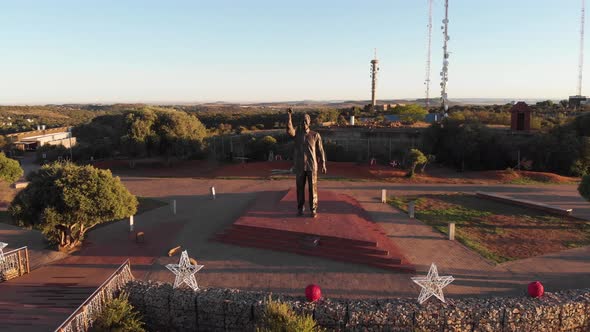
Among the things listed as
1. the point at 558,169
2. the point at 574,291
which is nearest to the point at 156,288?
the point at 574,291

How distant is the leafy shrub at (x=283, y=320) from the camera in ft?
22.0

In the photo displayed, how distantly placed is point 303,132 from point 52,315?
27.7 ft

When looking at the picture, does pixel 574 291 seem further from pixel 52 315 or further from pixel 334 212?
pixel 52 315

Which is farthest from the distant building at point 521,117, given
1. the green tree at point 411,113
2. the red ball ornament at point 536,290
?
the red ball ornament at point 536,290

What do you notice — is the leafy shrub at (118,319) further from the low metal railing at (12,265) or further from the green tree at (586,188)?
the green tree at (586,188)

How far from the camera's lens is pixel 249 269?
10258mm

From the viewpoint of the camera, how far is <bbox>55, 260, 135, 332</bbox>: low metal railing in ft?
22.7

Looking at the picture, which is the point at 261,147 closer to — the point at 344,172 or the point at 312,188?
the point at 344,172

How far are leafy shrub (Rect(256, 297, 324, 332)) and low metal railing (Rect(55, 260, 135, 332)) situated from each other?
10.5ft

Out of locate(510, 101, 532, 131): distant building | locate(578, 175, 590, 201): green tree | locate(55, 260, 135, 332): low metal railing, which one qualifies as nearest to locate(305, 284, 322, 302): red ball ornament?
locate(55, 260, 135, 332): low metal railing

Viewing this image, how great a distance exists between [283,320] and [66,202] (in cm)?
773

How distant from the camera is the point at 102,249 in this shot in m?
12.1

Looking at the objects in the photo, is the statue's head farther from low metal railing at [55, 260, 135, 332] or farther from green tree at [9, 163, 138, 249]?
low metal railing at [55, 260, 135, 332]

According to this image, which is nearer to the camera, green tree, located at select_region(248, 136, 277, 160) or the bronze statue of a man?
the bronze statue of a man
